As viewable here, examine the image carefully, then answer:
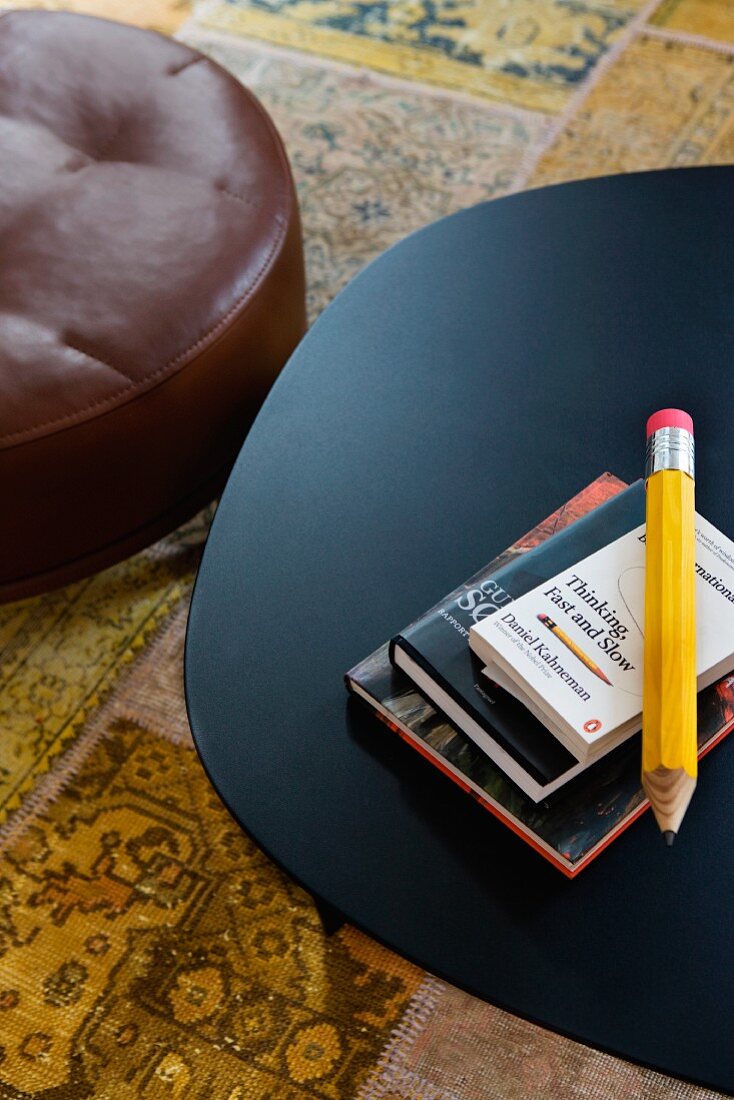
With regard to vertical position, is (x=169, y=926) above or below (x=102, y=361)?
below

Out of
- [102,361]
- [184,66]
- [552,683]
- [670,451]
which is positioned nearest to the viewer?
[552,683]

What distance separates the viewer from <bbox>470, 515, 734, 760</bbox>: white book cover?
2.10 ft

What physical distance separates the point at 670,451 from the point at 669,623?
155 mm

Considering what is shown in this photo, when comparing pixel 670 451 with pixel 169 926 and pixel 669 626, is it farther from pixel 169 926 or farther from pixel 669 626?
pixel 169 926

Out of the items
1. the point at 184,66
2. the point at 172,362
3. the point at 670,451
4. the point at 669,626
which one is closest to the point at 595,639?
the point at 669,626

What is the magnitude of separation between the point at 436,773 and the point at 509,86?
154cm

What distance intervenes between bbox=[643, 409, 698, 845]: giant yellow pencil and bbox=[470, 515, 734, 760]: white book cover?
0.6 inches

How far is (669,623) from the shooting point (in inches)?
25.8

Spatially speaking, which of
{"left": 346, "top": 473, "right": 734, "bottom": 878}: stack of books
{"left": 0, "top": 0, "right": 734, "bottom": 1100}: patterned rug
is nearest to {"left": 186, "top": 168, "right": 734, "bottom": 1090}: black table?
{"left": 346, "top": 473, "right": 734, "bottom": 878}: stack of books

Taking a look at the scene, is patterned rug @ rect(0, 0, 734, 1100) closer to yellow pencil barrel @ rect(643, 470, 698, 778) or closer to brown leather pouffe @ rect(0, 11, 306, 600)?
brown leather pouffe @ rect(0, 11, 306, 600)

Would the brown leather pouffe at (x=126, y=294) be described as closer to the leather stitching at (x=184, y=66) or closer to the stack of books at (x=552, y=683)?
the leather stitching at (x=184, y=66)

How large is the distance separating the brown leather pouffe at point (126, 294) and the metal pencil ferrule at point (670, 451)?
1.57 feet

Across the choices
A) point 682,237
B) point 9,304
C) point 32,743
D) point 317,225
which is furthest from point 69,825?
point 317,225

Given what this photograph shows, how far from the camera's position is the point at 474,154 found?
178cm
